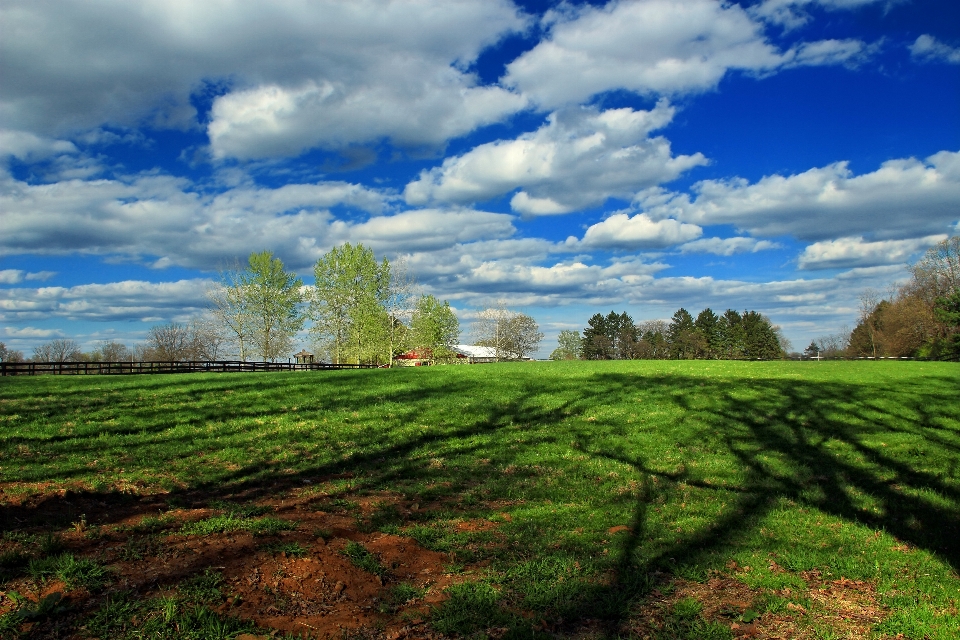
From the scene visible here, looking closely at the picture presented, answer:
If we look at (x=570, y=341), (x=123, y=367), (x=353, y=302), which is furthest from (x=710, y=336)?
(x=123, y=367)

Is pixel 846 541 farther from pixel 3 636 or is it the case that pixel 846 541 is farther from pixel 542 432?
pixel 3 636

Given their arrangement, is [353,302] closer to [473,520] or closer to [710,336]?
[473,520]

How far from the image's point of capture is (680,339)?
12788 centimetres

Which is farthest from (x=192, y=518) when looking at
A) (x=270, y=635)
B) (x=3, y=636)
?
(x=270, y=635)

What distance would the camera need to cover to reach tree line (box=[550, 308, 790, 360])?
121188mm

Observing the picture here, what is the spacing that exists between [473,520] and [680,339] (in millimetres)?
128246

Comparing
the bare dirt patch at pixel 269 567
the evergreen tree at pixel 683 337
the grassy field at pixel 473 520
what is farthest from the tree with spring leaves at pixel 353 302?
the evergreen tree at pixel 683 337

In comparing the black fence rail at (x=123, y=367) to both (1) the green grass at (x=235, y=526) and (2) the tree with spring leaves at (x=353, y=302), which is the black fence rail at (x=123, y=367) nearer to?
(2) the tree with spring leaves at (x=353, y=302)

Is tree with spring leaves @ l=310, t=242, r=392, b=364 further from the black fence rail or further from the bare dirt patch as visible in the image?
the bare dirt patch

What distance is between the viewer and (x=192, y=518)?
24.0ft

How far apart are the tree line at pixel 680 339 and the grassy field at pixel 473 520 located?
9702cm

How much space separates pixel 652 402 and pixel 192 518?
14118 mm

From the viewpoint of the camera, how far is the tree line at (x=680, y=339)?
121188 millimetres

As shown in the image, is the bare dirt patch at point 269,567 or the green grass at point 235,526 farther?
the green grass at point 235,526
